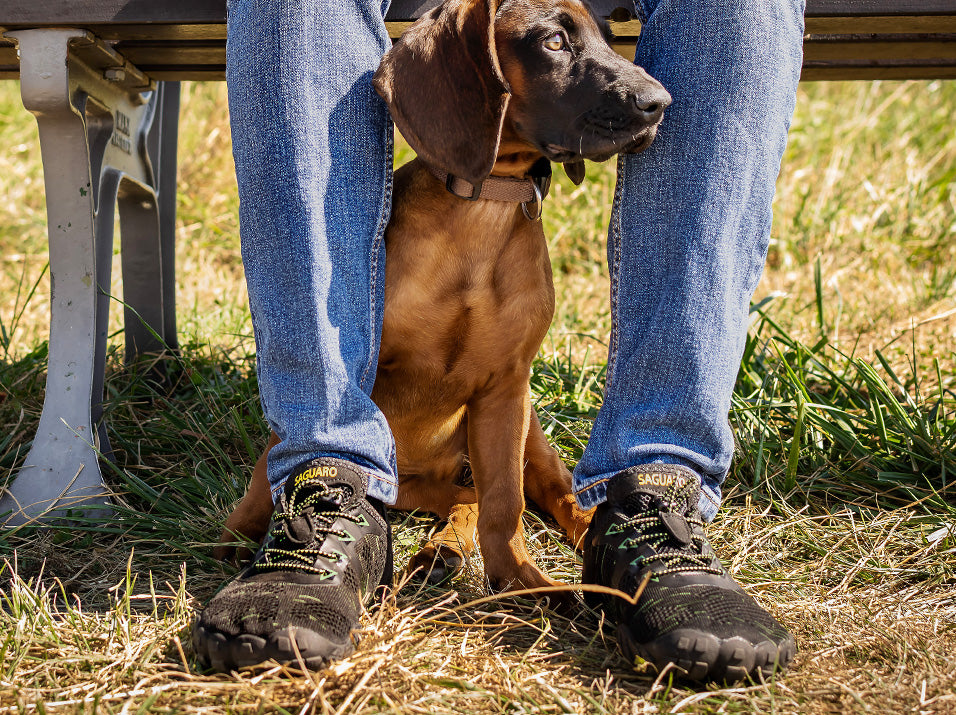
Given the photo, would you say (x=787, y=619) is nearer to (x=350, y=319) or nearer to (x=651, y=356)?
(x=651, y=356)

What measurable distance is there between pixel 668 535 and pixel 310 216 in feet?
2.56

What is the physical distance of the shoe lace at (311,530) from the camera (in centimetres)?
135

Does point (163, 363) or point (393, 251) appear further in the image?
point (163, 363)

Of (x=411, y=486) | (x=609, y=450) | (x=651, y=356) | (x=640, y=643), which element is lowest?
(x=411, y=486)

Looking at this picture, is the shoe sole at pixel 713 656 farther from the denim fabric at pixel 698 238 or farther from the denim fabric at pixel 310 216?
the denim fabric at pixel 310 216

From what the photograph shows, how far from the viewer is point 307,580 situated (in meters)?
1.32

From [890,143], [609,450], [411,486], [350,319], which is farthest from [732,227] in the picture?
[890,143]

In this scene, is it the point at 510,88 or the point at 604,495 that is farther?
the point at 510,88

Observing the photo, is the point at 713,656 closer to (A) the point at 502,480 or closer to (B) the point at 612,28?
(A) the point at 502,480

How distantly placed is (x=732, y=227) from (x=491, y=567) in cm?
75

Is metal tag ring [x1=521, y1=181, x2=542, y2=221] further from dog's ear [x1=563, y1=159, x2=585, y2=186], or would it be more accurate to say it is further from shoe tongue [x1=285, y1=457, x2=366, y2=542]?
shoe tongue [x1=285, y1=457, x2=366, y2=542]

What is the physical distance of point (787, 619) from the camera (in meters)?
1.48

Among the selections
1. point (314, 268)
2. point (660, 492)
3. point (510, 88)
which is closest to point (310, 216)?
point (314, 268)

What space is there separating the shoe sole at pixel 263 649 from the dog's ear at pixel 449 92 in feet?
2.71
